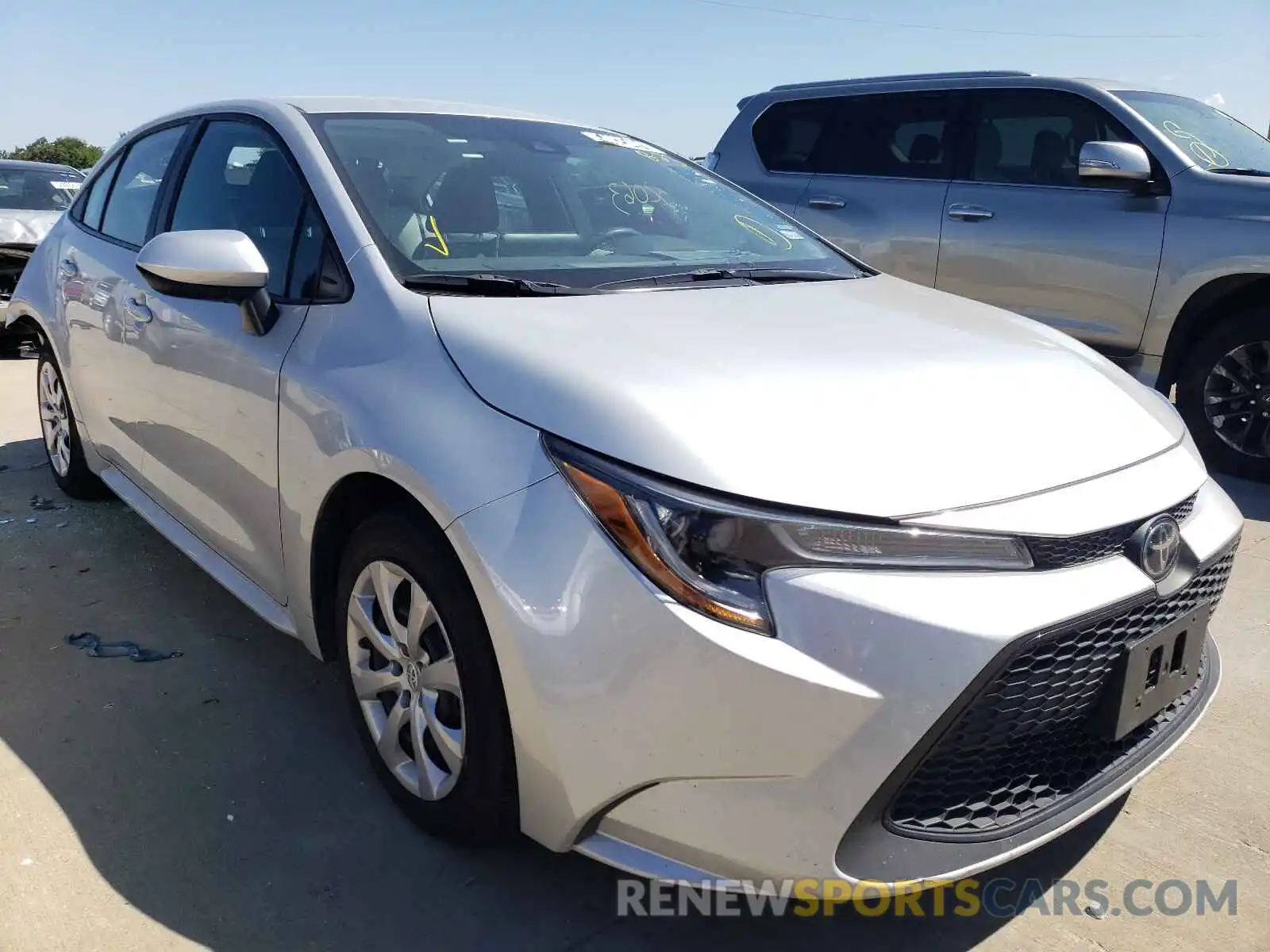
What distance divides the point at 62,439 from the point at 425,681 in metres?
3.05

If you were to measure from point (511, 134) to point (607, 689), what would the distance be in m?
1.95

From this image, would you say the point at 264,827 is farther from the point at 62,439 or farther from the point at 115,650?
the point at 62,439

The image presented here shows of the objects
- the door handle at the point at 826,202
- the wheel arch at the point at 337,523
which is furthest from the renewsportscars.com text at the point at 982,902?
Answer: the door handle at the point at 826,202

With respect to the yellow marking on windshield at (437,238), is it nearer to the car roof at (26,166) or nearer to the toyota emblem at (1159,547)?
the toyota emblem at (1159,547)

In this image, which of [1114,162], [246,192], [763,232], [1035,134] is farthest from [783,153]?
[246,192]

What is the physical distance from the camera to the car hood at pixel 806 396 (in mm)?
1681

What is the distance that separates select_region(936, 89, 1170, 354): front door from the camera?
191 inches

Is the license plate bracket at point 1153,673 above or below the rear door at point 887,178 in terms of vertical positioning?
below

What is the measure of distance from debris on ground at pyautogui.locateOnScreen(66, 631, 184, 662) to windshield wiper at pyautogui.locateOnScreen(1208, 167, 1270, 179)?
486 cm

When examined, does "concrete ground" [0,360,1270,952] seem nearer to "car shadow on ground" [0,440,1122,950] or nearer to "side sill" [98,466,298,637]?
"car shadow on ground" [0,440,1122,950]

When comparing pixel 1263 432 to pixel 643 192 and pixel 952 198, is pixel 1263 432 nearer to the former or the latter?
pixel 952 198

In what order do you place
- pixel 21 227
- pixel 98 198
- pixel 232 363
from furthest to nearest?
pixel 21 227 < pixel 98 198 < pixel 232 363

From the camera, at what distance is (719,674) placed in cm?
156

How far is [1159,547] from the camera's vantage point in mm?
1830
